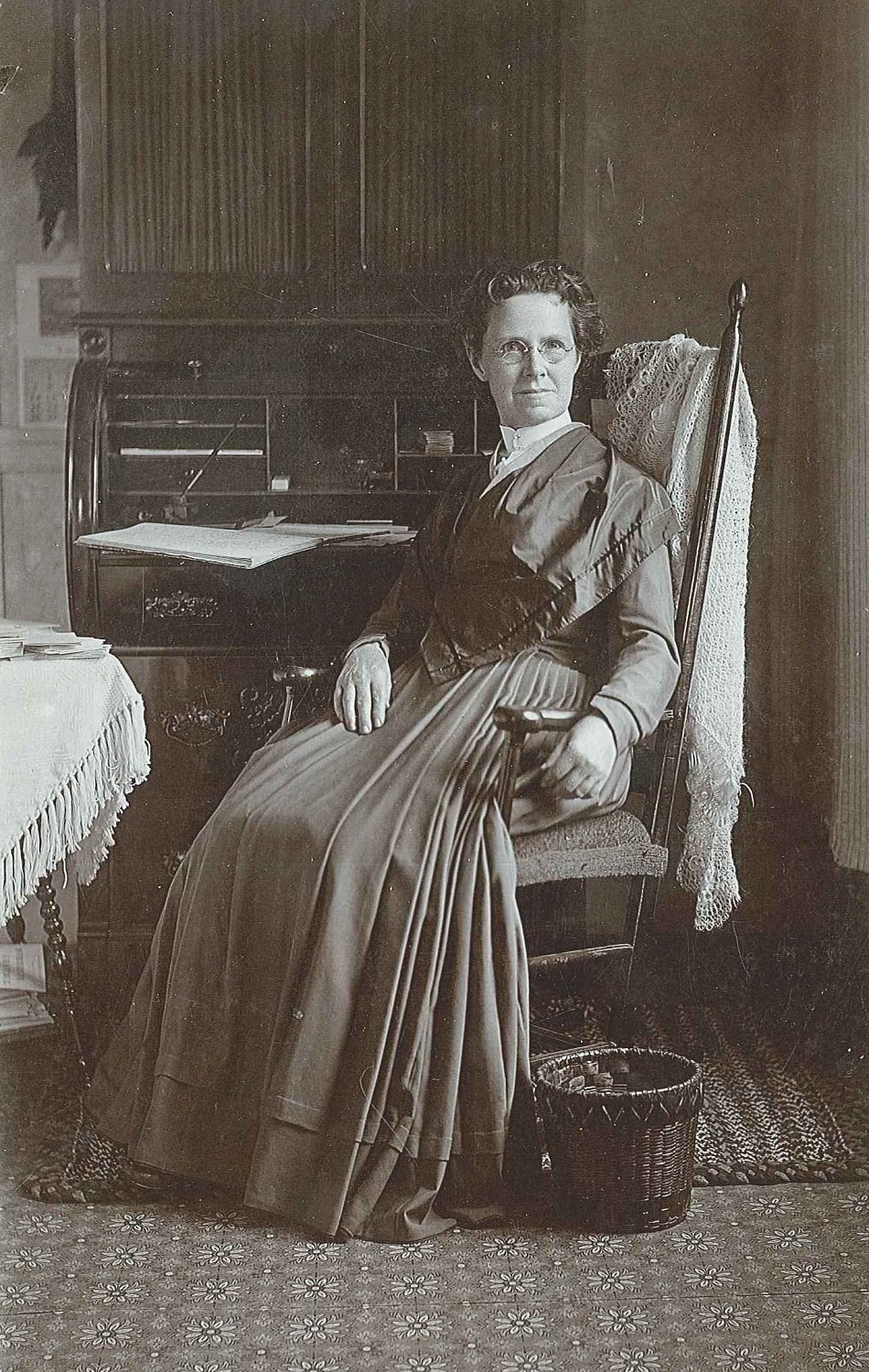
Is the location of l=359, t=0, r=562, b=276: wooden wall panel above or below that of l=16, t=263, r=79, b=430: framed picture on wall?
above

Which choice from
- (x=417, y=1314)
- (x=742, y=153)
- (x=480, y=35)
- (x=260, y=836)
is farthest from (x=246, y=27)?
(x=417, y=1314)

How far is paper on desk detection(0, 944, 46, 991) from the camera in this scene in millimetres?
2162

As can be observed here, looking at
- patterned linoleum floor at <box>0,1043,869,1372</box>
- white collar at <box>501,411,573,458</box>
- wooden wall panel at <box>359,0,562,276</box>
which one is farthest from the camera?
white collar at <box>501,411,573,458</box>

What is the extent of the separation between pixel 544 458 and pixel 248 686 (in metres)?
0.66

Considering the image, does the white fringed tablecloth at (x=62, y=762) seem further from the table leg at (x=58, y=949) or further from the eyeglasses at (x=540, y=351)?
the eyeglasses at (x=540, y=351)

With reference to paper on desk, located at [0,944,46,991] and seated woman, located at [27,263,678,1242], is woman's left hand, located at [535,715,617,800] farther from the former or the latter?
paper on desk, located at [0,944,46,991]

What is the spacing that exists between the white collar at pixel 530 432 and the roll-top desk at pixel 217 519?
113mm

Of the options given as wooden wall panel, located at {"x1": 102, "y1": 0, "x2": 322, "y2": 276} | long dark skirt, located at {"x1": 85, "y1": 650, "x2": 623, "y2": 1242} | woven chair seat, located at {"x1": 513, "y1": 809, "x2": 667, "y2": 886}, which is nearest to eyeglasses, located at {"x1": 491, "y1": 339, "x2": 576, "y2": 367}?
wooden wall panel, located at {"x1": 102, "y1": 0, "x2": 322, "y2": 276}

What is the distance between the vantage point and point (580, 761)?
72.2 inches

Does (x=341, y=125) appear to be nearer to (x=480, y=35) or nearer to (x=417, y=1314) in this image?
(x=480, y=35)

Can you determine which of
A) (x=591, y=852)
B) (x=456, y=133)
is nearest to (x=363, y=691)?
(x=591, y=852)

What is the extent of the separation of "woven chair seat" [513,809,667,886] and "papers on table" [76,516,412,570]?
2.02 feet

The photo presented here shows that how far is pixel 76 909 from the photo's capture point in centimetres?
229

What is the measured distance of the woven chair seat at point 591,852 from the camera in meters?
1.88
